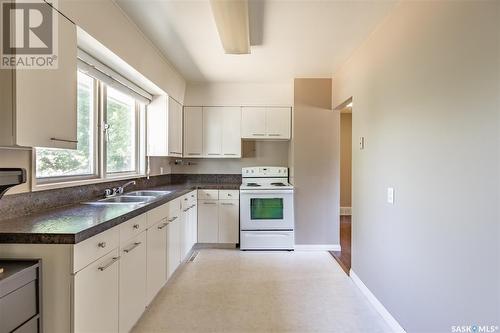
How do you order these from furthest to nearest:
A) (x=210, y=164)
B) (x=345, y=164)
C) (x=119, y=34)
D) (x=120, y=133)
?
(x=345, y=164), (x=210, y=164), (x=120, y=133), (x=119, y=34)

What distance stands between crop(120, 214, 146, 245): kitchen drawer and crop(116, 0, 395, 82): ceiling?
159cm

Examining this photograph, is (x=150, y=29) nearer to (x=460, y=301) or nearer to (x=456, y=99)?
(x=456, y=99)

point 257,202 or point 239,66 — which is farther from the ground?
point 239,66

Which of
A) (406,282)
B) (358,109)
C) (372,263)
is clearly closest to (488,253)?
(406,282)

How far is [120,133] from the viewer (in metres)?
3.02

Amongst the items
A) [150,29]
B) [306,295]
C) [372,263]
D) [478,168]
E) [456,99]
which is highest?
[150,29]

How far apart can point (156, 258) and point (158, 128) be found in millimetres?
1728

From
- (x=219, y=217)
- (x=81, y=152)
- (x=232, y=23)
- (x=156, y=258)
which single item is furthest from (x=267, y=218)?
(x=232, y=23)

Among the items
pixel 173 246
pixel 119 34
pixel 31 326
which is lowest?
pixel 173 246

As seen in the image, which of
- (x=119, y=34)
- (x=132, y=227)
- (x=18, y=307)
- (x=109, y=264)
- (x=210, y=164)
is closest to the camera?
(x=18, y=307)

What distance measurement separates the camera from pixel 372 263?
2.44 meters

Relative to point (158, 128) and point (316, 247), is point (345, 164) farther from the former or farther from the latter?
point (158, 128)

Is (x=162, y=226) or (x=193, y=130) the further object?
(x=193, y=130)

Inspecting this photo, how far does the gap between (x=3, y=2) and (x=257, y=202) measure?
3.14m
